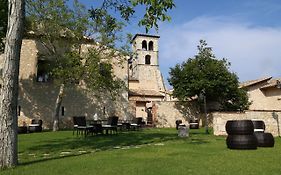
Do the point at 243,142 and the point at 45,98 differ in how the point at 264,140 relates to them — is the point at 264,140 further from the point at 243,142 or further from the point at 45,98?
the point at 45,98

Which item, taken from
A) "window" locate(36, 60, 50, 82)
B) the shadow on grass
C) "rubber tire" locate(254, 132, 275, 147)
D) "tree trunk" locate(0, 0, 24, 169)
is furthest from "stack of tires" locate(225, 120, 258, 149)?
"window" locate(36, 60, 50, 82)

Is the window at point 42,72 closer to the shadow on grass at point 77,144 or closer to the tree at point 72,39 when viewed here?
the tree at point 72,39

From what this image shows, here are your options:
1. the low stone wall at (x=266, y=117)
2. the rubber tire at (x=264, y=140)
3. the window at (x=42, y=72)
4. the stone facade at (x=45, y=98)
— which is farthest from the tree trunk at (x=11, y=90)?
the window at (x=42, y=72)

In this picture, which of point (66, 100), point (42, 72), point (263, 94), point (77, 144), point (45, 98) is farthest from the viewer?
point (263, 94)

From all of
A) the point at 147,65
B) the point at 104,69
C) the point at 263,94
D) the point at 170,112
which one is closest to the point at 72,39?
the point at 104,69

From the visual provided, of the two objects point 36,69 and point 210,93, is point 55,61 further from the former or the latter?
point 210,93

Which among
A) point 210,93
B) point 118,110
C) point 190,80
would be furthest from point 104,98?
point 210,93

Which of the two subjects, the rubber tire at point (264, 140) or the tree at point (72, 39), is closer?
the rubber tire at point (264, 140)

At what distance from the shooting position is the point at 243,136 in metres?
9.86

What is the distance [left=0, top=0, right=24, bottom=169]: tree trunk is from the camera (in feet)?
23.2

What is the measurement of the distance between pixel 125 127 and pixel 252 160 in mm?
15401

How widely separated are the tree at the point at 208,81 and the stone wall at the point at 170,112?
54.0 inches

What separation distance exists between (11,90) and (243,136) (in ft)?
24.2

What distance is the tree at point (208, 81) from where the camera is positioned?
88.4 ft
